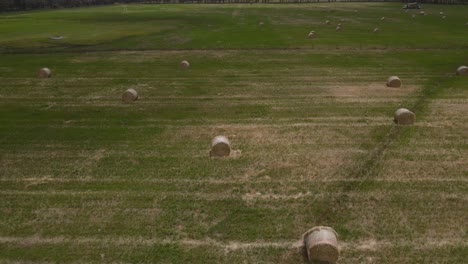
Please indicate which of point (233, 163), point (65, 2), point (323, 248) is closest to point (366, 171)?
point (233, 163)

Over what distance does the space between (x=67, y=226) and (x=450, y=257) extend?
8.78m

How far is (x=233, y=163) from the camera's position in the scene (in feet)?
47.9

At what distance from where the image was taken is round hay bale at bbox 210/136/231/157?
589 inches

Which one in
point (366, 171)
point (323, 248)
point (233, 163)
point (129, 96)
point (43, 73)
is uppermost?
point (323, 248)

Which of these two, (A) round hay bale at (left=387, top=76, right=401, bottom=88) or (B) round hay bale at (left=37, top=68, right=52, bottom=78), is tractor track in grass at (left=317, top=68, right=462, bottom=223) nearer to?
(A) round hay bale at (left=387, top=76, right=401, bottom=88)

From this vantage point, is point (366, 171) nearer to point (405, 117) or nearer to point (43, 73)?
point (405, 117)

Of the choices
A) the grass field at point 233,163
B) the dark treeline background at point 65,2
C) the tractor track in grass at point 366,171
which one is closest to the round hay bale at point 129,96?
the grass field at point 233,163

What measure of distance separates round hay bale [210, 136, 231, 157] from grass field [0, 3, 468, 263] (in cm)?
41

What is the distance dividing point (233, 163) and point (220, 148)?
2.51ft

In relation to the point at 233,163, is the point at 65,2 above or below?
below

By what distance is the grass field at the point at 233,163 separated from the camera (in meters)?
10.3

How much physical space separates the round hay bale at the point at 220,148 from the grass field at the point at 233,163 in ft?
1.34

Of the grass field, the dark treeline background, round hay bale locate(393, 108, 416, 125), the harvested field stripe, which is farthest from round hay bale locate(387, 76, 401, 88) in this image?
the dark treeline background

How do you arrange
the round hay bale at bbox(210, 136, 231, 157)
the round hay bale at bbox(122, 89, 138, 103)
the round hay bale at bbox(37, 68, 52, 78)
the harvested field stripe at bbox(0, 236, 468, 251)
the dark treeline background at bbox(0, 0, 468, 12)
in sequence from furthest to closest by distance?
the dark treeline background at bbox(0, 0, 468, 12) → the round hay bale at bbox(37, 68, 52, 78) → the round hay bale at bbox(122, 89, 138, 103) → the round hay bale at bbox(210, 136, 231, 157) → the harvested field stripe at bbox(0, 236, 468, 251)
